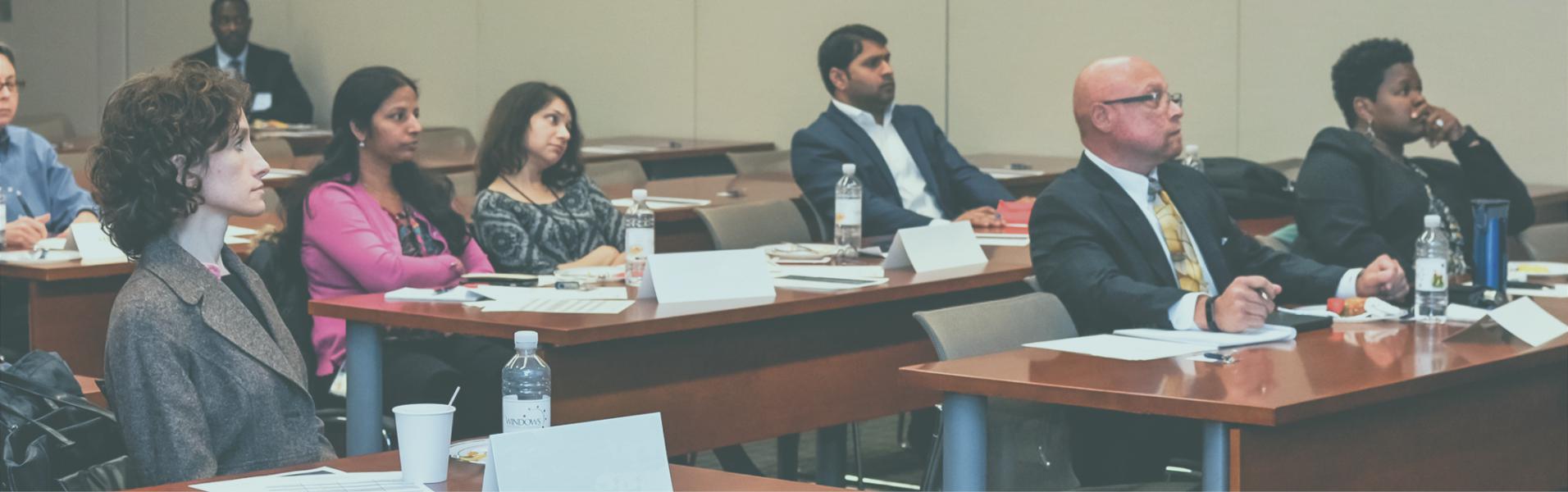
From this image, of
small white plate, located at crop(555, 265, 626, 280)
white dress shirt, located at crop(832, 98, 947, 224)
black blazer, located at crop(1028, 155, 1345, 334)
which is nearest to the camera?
black blazer, located at crop(1028, 155, 1345, 334)

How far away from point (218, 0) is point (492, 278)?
7.32 m

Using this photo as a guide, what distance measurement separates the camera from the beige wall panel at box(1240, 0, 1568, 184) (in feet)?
20.9

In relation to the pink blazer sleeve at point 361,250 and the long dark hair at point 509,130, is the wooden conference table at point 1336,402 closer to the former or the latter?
the pink blazer sleeve at point 361,250

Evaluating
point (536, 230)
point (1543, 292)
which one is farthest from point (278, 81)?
point (1543, 292)

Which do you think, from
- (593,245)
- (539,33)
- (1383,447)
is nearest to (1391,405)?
(1383,447)

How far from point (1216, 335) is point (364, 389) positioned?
5.65ft

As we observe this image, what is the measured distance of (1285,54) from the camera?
706 cm

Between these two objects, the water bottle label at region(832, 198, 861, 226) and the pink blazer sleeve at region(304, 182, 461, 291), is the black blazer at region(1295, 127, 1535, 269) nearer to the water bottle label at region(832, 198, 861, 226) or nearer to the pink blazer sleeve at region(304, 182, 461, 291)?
the water bottle label at region(832, 198, 861, 226)

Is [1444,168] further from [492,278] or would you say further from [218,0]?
[218,0]

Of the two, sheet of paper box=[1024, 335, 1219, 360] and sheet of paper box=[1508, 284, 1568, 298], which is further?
sheet of paper box=[1508, 284, 1568, 298]

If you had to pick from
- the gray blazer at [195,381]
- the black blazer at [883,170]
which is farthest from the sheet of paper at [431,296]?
the black blazer at [883,170]

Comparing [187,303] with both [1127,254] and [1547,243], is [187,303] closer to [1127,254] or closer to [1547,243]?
[1127,254]

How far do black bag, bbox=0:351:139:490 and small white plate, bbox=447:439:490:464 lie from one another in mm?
426

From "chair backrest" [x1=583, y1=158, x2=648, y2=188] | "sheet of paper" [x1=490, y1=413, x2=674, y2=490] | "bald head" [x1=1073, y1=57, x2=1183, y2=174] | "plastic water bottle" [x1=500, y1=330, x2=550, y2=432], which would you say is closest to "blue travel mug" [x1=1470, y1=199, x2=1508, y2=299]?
"bald head" [x1=1073, y1=57, x2=1183, y2=174]
